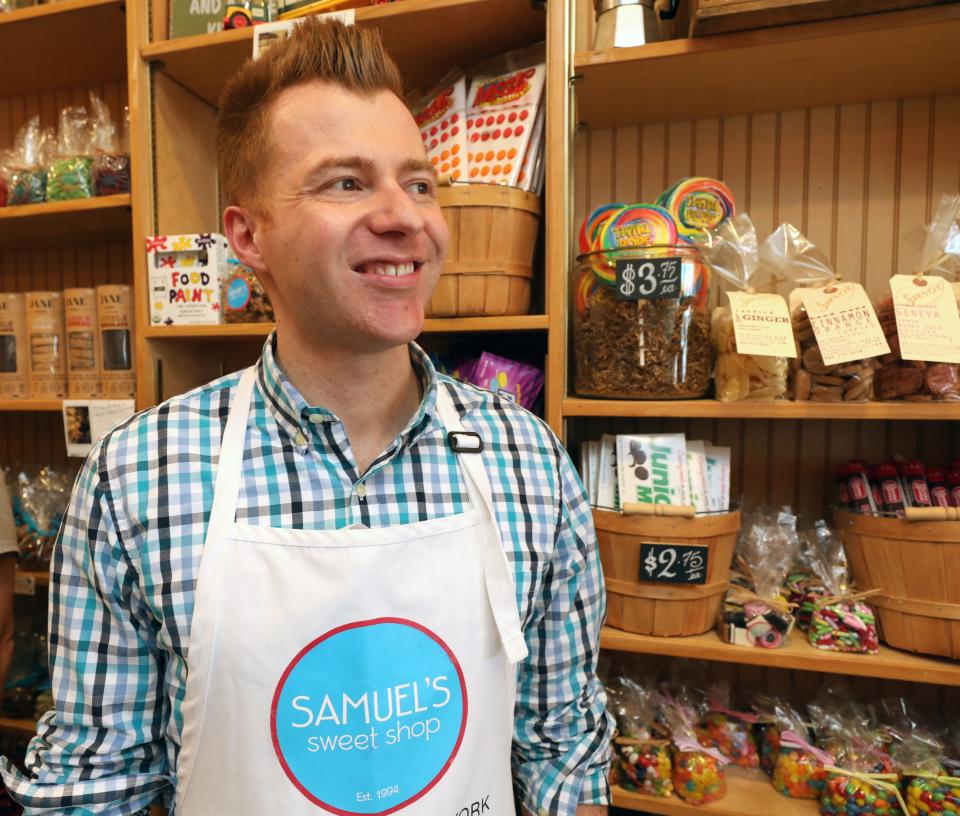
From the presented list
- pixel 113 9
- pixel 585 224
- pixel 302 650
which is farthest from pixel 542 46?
pixel 302 650

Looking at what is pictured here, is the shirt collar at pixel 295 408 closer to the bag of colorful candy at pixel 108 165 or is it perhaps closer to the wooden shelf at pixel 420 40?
the wooden shelf at pixel 420 40

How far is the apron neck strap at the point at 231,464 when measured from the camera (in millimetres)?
835

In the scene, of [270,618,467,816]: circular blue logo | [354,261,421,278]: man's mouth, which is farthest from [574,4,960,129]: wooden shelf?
[270,618,467,816]: circular blue logo

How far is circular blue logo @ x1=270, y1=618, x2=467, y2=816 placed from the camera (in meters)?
0.79

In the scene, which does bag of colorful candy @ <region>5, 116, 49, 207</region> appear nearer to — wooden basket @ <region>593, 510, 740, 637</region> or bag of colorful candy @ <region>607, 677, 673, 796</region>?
wooden basket @ <region>593, 510, 740, 637</region>

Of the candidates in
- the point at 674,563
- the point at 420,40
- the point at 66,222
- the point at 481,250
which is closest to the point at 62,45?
the point at 66,222

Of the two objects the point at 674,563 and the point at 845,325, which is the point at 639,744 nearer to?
the point at 674,563

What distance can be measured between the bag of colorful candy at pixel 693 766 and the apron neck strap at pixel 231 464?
105 centimetres

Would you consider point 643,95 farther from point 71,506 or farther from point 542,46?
point 71,506

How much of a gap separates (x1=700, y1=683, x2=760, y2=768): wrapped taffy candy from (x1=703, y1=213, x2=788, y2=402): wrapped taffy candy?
734mm

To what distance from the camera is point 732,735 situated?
4.50ft

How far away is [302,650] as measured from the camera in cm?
80

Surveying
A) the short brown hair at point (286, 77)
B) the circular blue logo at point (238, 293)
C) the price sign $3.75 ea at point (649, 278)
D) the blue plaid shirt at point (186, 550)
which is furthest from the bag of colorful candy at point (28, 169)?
the price sign $3.75 ea at point (649, 278)

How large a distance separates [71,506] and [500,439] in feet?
2.06
